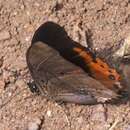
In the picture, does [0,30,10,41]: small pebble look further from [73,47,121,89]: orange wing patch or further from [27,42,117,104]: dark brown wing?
[73,47,121,89]: orange wing patch

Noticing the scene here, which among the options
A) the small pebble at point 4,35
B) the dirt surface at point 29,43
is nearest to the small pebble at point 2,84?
the dirt surface at point 29,43

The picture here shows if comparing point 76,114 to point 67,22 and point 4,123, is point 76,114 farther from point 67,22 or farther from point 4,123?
point 67,22

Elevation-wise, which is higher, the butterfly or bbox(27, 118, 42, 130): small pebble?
the butterfly

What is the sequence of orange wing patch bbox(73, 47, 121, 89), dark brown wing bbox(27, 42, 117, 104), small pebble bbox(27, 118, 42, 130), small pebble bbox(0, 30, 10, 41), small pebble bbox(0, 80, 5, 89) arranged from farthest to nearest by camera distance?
small pebble bbox(0, 30, 10, 41) < small pebble bbox(0, 80, 5, 89) < small pebble bbox(27, 118, 42, 130) < orange wing patch bbox(73, 47, 121, 89) < dark brown wing bbox(27, 42, 117, 104)

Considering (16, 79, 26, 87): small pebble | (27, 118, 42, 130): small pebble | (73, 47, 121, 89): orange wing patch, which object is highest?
(73, 47, 121, 89): orange wing patch

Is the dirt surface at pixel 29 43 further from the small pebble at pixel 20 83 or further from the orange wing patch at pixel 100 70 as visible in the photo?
the orange wing patch at pixel 100 70

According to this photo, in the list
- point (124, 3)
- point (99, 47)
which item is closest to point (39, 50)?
point (99, 47)

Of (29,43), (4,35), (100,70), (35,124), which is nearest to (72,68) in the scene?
(100,70)

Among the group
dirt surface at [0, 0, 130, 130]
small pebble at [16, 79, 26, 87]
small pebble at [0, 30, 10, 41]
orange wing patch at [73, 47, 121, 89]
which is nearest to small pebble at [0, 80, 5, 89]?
dirt surface at [0, 0, 130, 130]

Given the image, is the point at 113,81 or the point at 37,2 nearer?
the point at 113,81
